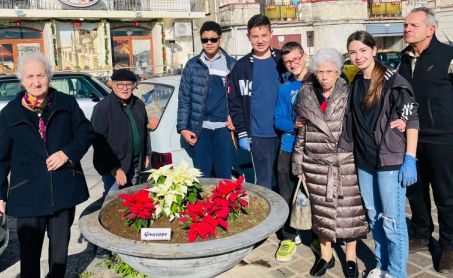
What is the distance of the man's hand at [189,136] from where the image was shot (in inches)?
186

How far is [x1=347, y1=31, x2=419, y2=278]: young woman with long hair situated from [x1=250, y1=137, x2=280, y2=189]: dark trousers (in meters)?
1.02

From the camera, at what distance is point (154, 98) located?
215 inches

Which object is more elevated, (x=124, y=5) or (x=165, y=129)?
(x=124, y=5)

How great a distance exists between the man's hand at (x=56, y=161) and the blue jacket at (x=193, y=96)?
168 centimetres

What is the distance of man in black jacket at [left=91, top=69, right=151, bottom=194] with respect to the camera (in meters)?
4.21

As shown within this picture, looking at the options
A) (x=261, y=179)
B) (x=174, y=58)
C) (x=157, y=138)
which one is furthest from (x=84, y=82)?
(x=174, y=58)

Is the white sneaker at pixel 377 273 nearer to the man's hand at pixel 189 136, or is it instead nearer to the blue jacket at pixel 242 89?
the blue jacket at pixel 242 89

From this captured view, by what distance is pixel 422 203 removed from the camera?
4418mm

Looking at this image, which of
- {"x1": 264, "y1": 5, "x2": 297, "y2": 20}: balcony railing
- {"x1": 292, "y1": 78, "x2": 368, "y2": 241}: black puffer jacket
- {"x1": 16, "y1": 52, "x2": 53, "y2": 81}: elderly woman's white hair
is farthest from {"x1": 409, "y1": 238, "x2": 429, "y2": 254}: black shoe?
{"x1": 264, "y1": 5, "x2": 297, "y2": 20}: balcony railing

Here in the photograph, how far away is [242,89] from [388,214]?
6.02 ft

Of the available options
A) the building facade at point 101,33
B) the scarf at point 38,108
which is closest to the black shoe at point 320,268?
the scarf at point 38,108

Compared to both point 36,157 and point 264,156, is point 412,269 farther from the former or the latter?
point 36,157

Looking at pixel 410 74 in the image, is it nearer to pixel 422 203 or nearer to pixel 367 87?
pixel 367 87

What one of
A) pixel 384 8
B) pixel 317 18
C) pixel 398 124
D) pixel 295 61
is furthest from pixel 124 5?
pixel 398 124
